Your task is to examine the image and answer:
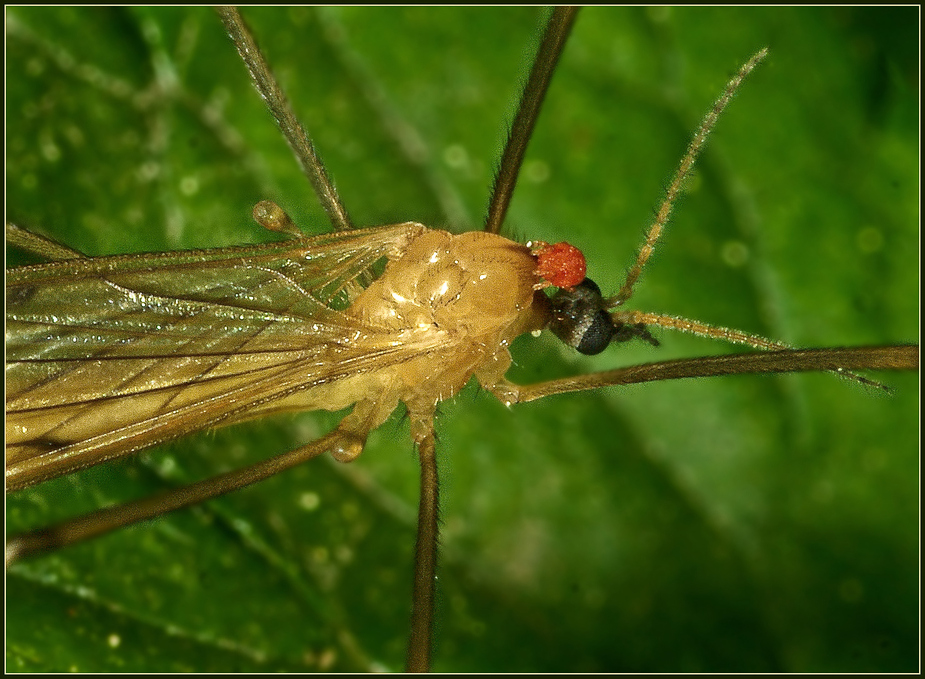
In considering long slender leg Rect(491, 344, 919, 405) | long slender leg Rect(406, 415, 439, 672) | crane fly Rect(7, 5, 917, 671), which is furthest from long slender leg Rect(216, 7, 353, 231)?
long slender leg Rect(491, 344, 919, 405)

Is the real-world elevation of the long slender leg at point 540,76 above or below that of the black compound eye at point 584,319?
above

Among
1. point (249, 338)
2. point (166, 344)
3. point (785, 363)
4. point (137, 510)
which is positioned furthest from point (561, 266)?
point (137, 510)

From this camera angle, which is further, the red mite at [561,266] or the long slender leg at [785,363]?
the red mite at [561,266]

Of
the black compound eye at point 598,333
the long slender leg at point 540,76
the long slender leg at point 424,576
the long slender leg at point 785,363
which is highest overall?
the long slender leg at point 540,76

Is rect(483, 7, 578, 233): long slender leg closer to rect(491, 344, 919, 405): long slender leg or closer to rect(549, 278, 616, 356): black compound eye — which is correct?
rect(549, 278, 616, 356): black compound eye

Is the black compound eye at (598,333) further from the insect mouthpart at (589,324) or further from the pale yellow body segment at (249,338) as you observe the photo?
the pale yellow body segment at (249,338)

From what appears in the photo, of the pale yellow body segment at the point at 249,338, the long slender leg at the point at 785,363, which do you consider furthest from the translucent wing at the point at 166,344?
the long slender leg at the point at 785,363

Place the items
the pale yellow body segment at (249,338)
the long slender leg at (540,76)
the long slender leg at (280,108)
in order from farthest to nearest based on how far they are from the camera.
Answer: the long slender leg at (280,108), the long slender leg at (540,76), the pale yellow body segment at (249,338)
